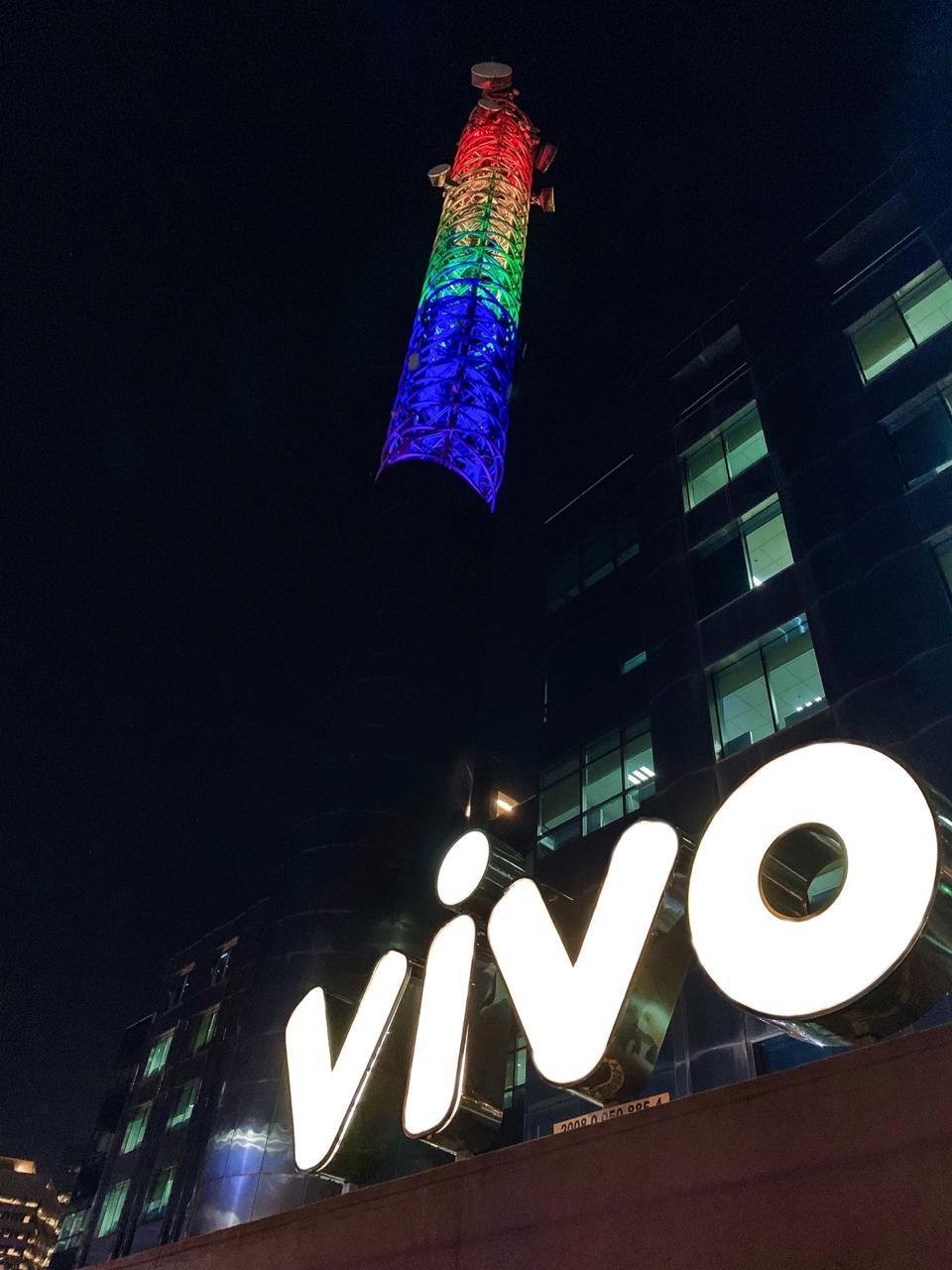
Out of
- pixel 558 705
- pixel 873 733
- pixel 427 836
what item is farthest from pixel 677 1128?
pixel 558 705

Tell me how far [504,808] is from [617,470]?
514 inches

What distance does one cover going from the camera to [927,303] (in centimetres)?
2406

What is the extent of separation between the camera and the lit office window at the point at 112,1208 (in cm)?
5484

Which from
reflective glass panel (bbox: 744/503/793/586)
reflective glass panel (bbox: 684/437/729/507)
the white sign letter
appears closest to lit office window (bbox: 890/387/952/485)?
reflective glass panel (bbox: 744/503/793/586)

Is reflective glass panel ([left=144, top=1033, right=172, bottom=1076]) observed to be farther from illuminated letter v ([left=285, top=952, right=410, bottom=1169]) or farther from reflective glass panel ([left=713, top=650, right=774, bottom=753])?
illuminated letter v ([left=285, top=952, right=410, bottom=1169])

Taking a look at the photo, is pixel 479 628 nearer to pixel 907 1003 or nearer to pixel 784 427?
pixel 784 427

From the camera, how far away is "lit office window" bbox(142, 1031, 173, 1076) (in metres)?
63.0

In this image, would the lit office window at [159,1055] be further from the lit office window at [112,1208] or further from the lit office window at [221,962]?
the lit office window at [112,1208]

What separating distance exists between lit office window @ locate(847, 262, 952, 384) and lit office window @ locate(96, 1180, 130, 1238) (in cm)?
6005

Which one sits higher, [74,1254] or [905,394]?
[905,394]

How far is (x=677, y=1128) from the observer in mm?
6980

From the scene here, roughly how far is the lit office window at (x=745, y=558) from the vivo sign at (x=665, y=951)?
14533mm

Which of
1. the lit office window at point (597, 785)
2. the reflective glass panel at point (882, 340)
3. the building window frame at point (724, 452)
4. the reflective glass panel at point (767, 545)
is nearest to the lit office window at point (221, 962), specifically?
the lit office window at point (597, 785)

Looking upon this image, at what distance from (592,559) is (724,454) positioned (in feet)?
19.1
